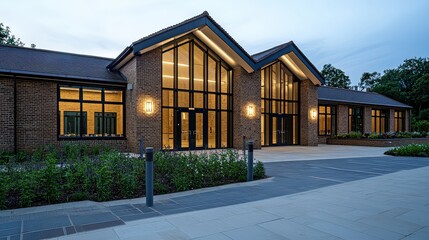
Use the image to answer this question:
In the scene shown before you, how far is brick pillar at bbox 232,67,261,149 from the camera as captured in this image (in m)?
17.0

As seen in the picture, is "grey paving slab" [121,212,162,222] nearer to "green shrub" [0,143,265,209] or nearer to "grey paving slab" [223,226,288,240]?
"green shrub" [0,143,265,209]

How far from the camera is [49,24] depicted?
127ft

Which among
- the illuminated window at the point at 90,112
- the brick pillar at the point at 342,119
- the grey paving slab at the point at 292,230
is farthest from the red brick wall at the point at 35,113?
the brick pillar at the point at 342,119

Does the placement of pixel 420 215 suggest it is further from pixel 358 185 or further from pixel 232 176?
pixel 232 176

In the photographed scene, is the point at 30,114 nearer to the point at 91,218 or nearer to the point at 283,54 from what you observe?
the point at 91,218

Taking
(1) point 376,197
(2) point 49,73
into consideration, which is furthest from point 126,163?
(2) point 49,73

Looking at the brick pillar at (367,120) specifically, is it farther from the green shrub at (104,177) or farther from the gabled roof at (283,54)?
the green shrub at (104,177)

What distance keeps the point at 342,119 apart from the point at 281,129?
689cm

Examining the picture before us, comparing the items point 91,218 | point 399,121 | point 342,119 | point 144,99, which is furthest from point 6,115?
point 399,121

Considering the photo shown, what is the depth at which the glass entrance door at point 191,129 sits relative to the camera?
51.5 feet

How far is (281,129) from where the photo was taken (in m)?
20.8

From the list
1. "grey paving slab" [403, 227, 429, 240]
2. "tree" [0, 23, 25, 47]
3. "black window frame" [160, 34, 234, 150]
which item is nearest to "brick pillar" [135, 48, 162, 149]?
"black window frame" [160, 34, 234, 150]

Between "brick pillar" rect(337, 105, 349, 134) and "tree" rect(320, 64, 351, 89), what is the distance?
134 ft

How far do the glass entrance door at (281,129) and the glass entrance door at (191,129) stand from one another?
598 cm
